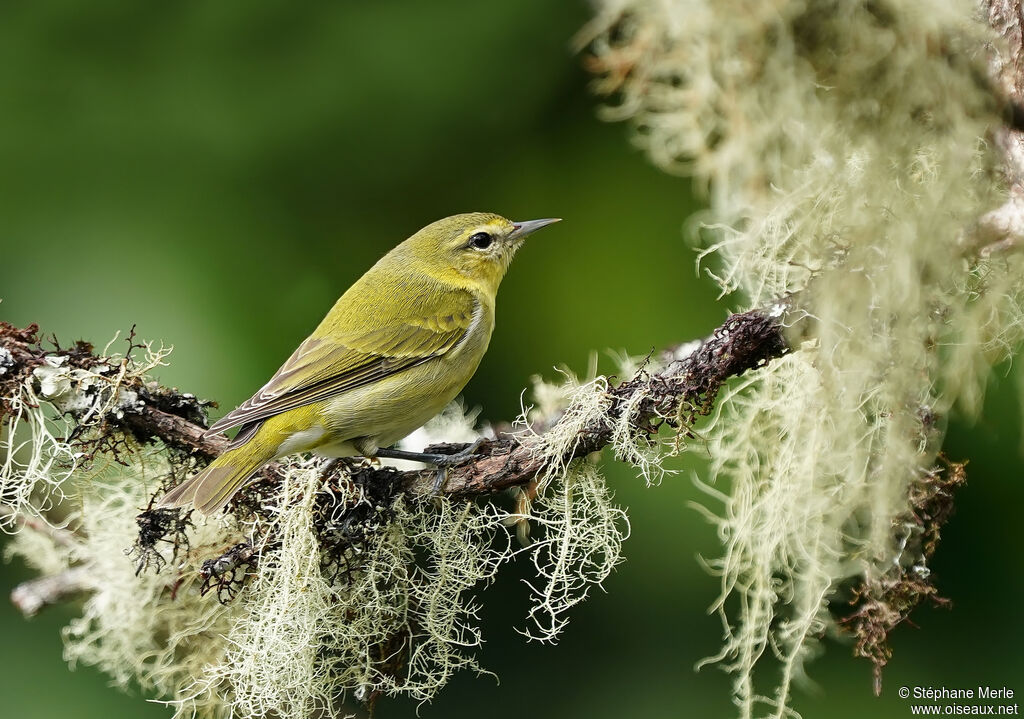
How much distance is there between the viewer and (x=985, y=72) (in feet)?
4.64

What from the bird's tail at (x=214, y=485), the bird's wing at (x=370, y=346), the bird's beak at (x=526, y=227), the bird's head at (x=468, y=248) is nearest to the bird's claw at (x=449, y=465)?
the bird's tail at (x=214, y=485)

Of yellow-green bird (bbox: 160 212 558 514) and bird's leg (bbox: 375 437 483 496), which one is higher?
yellow-green bird (bbox: 160 212 558 514)

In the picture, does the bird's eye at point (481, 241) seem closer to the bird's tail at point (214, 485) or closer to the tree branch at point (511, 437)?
the tree branch at point (511, 437)

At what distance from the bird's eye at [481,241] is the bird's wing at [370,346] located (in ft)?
0.58

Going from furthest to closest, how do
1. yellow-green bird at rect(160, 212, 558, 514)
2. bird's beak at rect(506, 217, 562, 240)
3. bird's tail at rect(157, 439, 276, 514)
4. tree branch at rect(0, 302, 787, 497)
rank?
bird's beak at rect(506, 217, 562, 240) → yellow-green bird at rect(160, 212, 558, 514) → bird's tail at rect(157, 439, 276, 514) → tree branch at rect(0, 302, 787, 497)

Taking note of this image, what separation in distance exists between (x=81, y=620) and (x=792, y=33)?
2474 mm

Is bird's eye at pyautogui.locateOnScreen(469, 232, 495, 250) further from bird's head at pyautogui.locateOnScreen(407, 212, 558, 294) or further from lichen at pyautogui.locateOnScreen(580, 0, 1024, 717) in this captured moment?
lichen at pyautogui.locateOnScreen(580, 0, 1024, 717)

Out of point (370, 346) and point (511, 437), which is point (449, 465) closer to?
point (511, 437)

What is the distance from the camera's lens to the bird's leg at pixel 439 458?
94.6 inches

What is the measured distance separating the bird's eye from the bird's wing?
178 millimetres

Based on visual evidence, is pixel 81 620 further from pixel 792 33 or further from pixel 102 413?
pixel 792 33

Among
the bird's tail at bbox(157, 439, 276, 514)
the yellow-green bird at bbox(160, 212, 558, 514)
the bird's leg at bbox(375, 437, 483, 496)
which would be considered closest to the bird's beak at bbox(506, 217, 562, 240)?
the yellow-green bird at bbox(160, 212, 558, 514)

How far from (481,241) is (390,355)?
558 mm

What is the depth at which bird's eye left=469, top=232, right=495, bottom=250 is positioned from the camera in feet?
11.0
